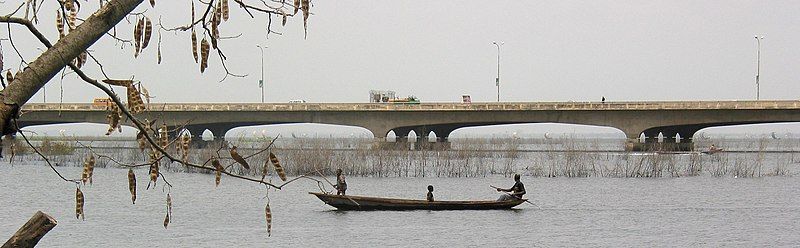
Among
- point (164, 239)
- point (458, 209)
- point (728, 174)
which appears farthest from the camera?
point (728, 174)

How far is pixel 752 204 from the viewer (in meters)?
46.1

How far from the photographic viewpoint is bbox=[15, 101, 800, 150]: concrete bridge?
80.2 metres

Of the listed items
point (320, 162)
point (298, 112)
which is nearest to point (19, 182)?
point (320, 162)

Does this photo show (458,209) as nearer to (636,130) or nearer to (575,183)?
(575,183)

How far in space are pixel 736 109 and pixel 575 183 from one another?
26191mm

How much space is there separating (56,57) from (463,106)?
80.8m

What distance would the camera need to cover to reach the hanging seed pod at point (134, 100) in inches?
207

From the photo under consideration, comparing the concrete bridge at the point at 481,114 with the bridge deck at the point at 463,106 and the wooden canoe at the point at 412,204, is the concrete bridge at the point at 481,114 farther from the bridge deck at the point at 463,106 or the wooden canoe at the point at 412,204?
the wooden canoe at the point at 412,204

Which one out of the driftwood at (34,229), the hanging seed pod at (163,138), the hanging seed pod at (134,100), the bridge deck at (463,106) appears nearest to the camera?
the hanging seed pod at (134,100)

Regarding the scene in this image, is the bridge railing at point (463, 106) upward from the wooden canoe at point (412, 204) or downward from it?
upward

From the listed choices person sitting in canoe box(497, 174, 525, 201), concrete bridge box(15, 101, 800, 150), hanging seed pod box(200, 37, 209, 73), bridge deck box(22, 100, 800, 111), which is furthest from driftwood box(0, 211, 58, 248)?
concrete bridge box(15, 101, 800, 150)

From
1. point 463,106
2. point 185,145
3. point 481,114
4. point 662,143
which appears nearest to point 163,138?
point 185,145

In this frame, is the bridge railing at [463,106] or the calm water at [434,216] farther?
the bridge railing at [463,106]

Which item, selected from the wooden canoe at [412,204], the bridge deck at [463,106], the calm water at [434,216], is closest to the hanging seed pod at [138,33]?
the calm water at [434,216]
